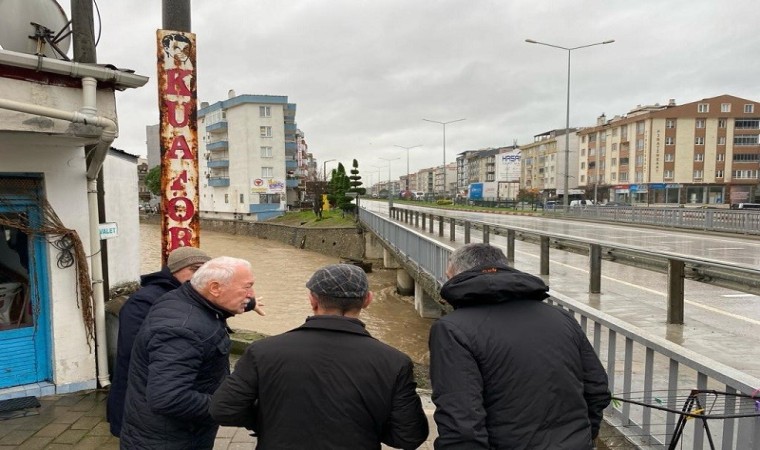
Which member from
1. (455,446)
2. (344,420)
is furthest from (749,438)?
(344,420)

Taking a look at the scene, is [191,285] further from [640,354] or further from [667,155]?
[667,155]

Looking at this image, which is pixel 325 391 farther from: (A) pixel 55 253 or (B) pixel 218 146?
(B) pixel 218 146

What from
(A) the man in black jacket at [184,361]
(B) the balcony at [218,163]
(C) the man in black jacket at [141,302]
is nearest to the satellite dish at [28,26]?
(C) the man in black jacket at [141,302]

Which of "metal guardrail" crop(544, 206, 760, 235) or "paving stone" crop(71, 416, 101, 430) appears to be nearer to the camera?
"paving stone" crop(71, 416, 101, 430)

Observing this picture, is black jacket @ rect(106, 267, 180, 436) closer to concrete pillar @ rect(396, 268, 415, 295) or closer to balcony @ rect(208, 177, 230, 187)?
concrete pillar @ rect(396, 268, 415, 295)

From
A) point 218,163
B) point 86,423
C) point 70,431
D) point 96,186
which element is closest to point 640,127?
point 218,163

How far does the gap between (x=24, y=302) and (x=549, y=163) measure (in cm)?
9427

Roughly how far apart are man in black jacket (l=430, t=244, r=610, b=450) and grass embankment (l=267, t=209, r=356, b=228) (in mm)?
36566

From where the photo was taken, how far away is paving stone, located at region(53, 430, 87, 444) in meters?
4.09

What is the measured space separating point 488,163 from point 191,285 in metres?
130

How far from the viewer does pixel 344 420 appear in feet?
6.34

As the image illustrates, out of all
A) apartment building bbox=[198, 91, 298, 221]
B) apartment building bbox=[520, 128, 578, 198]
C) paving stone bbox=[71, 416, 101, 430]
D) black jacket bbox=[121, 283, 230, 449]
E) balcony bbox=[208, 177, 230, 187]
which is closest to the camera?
black jacket bbox=[121, 283, 230, 449]

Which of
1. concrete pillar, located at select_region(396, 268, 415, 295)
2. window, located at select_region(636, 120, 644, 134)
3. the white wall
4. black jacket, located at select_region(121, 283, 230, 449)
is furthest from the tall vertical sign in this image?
window, located at select_region(636, 120, 644, 134)

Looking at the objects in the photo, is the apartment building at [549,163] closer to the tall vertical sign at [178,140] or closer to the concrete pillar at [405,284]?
the concrete pillar at [405,284]
